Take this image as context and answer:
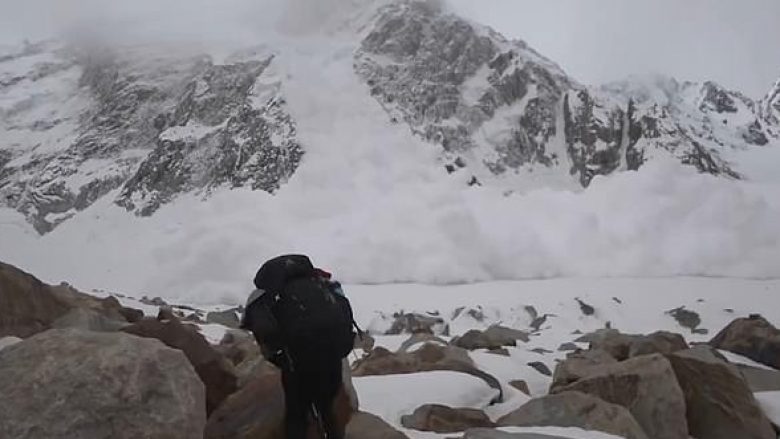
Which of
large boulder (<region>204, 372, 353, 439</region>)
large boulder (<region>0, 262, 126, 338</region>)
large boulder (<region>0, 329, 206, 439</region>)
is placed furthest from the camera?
large boulder (<region>0, 262, 126, 338</region>)

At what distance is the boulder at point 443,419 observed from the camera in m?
8.17

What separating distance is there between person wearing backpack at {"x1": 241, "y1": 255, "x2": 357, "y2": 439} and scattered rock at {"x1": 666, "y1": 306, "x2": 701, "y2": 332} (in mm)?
62222

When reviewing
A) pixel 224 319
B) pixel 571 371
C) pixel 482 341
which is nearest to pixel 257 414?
pixel 571 371

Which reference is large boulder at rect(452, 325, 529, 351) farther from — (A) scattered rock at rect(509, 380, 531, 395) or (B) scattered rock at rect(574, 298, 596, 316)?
(B) scattered rock at rect(574, 298, 596, 316)

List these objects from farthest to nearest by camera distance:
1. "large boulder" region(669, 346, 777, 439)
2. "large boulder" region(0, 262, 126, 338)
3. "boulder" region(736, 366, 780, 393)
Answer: "boulder" region(736, 366, 780, 393) < "large boulder" region(0, 262, 126, 338) < "large boulder" region(669, 346, 777, 439)

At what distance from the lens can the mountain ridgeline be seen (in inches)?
6275

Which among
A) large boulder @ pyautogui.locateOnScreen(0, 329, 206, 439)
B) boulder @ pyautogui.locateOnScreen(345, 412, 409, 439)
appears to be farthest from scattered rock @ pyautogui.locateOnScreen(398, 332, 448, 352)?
large boulder @ pyautogui.locateOnScreen(0, 329, 206, 439)

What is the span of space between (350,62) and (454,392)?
170 meters

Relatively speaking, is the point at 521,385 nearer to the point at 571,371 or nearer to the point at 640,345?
the point at 571,371

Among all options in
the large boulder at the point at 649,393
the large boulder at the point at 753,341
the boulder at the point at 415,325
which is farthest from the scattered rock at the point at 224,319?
the large boulder at the point at 649,393

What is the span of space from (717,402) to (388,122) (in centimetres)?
15142

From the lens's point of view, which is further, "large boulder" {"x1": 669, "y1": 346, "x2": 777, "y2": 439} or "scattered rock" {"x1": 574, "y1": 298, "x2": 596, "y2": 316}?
"scattered rock" {"x1": 574, "y1": 298, "x2": 596, "y2": 316}

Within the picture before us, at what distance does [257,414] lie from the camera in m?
6.65

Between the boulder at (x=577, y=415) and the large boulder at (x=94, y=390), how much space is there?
12.2 ft
